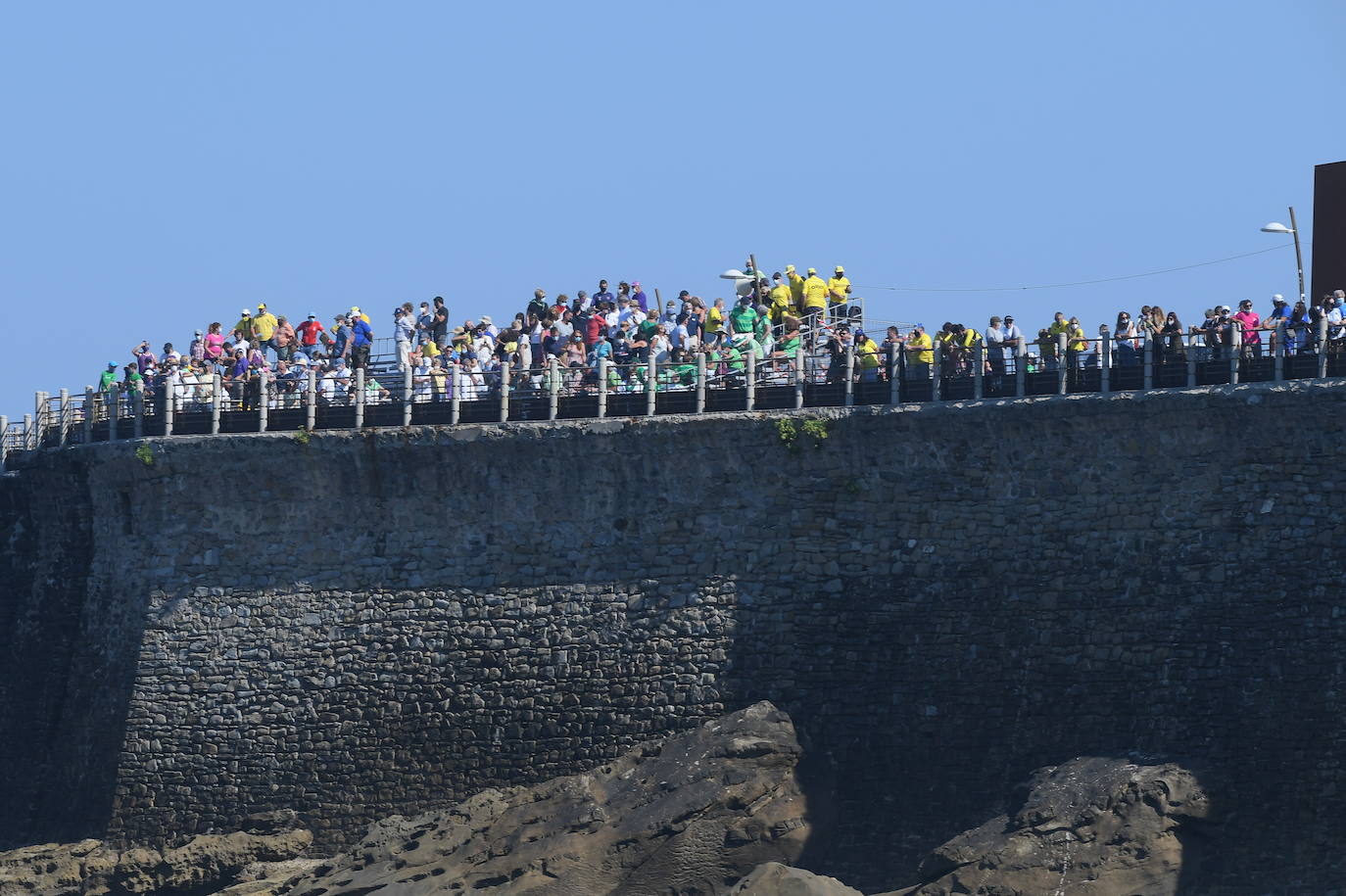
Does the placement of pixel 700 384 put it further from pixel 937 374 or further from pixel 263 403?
pixel 263 403

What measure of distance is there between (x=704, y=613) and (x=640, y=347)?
4.69 m

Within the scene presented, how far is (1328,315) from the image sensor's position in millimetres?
31859

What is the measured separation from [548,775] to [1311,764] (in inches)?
429

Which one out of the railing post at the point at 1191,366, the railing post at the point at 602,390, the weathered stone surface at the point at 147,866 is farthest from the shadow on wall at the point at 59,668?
the railing post at the point at 1191,366

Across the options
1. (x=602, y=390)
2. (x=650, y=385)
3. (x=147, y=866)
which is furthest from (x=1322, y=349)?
(x=147, y=866)

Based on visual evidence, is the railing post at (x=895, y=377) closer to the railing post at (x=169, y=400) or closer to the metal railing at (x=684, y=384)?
the metal railing at (x=684, y=384)

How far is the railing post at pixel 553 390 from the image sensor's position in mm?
36750

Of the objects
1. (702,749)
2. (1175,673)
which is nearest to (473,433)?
(702,749)

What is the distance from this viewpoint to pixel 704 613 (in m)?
35.3

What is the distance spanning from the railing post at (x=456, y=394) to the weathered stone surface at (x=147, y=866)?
6487mm

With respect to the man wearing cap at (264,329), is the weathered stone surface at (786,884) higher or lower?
lower

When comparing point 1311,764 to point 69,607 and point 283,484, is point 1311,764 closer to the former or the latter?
point 283,484

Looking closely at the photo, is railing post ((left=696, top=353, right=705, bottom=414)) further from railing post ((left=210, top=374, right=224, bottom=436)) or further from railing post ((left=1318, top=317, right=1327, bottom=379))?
railing post ((left=1318, top=317, right=1327, bottom=379))

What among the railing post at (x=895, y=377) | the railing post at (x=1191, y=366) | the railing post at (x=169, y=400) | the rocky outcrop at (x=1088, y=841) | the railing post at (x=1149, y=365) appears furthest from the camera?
the railing post at (x=169, y=400)
